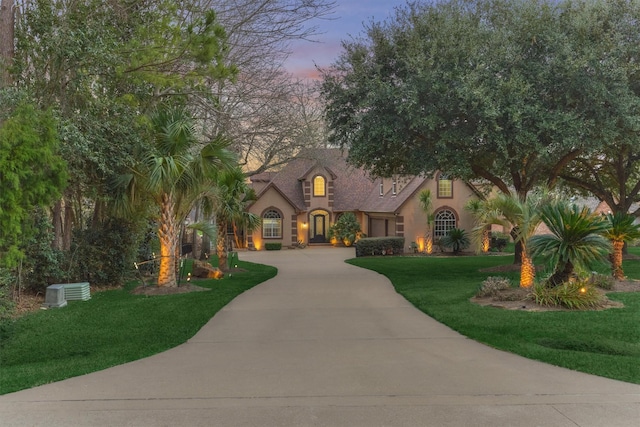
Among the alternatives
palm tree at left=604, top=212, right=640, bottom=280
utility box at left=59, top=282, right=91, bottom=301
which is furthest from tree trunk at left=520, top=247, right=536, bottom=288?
utility box at left=59, top=282, right=91, bottom=301

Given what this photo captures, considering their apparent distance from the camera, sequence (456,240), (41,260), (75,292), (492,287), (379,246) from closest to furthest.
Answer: (492,287) < (75,292) < (41,260) < (379,246) < (456,240)

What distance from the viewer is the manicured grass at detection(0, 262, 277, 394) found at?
656 cm

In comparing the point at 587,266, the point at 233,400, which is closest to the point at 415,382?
the point at 233,400

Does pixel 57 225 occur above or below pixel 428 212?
below

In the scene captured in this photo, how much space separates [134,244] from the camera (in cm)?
1627

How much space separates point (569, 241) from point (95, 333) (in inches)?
372

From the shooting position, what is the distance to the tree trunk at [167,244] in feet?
46.3

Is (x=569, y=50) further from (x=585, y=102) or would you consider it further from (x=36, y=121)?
(x=36, y=121)

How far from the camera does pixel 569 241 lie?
10672 millimetres

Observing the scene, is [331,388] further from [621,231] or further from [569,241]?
[621,231]

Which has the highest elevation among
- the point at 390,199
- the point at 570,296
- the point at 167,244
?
the point at 390,199

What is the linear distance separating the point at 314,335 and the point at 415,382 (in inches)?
116

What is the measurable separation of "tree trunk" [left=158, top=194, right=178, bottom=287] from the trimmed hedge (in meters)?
15.9

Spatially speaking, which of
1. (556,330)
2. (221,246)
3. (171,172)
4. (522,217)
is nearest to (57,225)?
(171,172)
